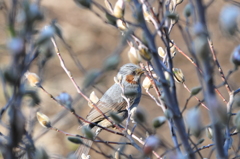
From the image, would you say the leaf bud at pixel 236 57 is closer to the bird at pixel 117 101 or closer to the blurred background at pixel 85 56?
the bird at pixel 117 101

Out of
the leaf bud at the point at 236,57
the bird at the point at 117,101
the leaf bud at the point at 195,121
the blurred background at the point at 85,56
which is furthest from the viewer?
the blurred background at the point at 85,56

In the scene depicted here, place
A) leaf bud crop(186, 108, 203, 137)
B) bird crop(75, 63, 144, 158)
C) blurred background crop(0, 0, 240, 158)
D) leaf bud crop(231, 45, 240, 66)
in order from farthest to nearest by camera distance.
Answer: blurred background crop(0, 0, 240, 158)
bird crop(75, 63, 144, 158)
leaf bud crop(231, 45, 240, 66)
leaf bud crop(186, 108, 203, 137)

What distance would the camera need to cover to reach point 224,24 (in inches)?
49.3

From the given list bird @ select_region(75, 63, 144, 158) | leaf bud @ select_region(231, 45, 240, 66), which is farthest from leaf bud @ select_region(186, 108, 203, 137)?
bird @ select_region(75, 63, 144, 158)

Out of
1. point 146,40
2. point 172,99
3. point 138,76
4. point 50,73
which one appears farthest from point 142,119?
point 50,73

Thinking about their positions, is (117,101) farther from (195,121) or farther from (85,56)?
(85,56)

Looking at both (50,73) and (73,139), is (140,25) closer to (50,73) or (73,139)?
(73,139)

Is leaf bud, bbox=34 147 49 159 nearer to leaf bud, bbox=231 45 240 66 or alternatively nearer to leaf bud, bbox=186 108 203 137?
leaf bud, bbox=186 108 203 137

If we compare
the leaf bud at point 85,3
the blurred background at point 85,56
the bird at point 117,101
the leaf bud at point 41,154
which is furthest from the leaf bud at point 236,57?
the blurred background at point 85,56

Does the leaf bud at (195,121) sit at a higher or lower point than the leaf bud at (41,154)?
higher

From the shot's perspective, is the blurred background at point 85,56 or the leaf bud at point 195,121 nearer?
the leaf bud at point 195,121

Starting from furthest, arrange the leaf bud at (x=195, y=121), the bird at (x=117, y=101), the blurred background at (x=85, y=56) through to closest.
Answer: the blurred background at (x=85, y=56), the bird at (x=117, y=101), the leaf bud at (x=195, y=121)

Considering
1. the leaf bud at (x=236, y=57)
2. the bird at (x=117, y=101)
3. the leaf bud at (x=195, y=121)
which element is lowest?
the leaf bud at (x=195, y=121)

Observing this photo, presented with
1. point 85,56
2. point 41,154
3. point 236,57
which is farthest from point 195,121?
point 85,56
